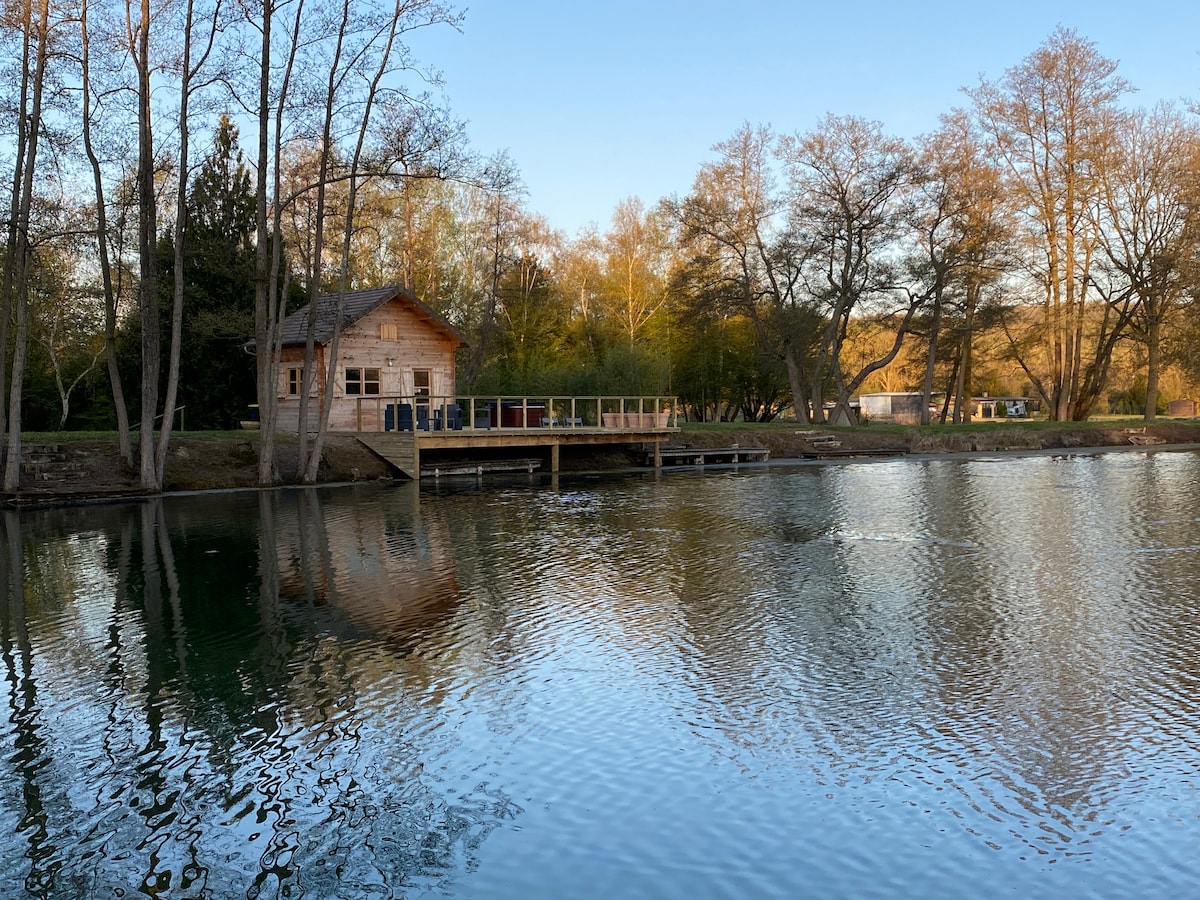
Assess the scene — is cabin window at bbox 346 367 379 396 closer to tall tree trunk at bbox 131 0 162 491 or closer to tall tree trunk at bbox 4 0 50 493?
tall tree trunk at bbox 131 0 162 491

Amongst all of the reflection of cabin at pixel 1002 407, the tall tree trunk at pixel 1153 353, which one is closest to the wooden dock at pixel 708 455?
the tall tree trunk at pixel 1153 353

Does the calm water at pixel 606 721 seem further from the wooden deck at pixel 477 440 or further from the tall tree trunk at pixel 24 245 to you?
the wooden deck at pixel 477 440

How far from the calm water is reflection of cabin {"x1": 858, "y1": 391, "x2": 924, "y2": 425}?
58.6 metres

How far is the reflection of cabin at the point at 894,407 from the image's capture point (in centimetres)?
7231

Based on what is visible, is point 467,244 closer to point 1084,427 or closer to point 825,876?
point 1084,427

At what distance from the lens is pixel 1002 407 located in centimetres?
7831

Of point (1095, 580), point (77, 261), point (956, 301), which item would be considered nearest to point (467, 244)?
point (77, 261)

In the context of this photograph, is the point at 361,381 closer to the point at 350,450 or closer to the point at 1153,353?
the point at 350,450

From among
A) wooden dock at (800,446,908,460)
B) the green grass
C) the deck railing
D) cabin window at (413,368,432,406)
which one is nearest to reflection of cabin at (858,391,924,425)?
wooden dock at (800,446,908,460)

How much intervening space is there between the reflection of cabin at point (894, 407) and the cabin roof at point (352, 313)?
43531 mm

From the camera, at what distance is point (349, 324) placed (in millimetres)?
31922

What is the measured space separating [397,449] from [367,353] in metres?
5.88

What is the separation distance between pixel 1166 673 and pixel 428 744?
570 cm

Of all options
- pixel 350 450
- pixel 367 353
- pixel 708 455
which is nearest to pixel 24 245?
pixel 350 450
